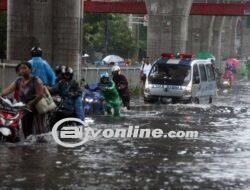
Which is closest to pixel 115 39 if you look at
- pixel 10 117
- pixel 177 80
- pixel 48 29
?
pixel 177 80

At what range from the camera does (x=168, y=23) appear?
41.7 m

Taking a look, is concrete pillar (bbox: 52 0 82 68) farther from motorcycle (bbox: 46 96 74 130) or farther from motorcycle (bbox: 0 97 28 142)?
motorcycle (bbox: 0 97 28 142)

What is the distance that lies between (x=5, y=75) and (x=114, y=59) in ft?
109

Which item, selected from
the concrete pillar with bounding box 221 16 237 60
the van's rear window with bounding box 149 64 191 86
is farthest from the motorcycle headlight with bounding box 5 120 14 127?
the concrete pillar with bounding box 221 16 237 60

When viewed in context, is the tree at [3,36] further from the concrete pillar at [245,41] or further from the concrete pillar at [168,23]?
the concrete pillar at [245,41]

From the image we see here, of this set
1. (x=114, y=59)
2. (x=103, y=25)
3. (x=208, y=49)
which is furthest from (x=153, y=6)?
(x=103, y=25)

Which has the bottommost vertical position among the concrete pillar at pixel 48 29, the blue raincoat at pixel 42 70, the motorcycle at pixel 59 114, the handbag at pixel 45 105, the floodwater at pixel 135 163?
the floodwater at pixel 135 163

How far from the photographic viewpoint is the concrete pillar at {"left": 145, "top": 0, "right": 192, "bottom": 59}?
4134 cm

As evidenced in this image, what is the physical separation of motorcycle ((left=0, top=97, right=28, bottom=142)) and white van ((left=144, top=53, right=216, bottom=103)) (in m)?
13.7

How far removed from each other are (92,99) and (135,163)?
9639 mm

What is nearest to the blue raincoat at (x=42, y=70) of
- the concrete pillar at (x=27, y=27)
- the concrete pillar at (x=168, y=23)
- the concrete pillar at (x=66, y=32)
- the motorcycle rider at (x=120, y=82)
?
the motorcycle rider at (x=120, y=82)

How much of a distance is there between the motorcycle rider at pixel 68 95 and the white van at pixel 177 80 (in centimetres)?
1152

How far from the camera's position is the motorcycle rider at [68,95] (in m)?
15.1

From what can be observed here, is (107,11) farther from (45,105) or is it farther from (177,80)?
(45,105)
